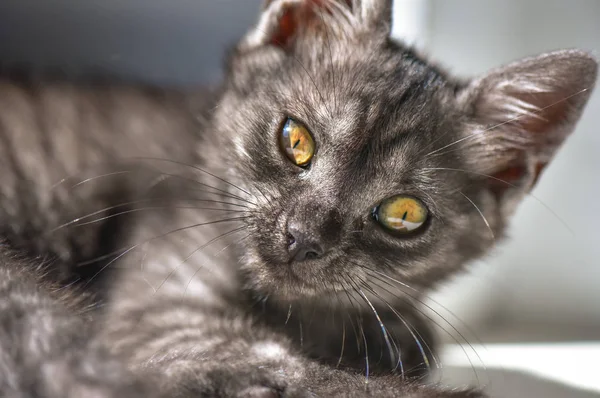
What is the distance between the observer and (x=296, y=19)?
1390mm

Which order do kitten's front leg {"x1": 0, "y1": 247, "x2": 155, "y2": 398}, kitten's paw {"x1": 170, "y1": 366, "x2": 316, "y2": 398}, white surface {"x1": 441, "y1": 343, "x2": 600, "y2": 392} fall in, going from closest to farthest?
kitten's front leg {"x1": 0, "y1": 247, "x2": 155, "y2": 398}, kitten's paw {"x1": 170, "y1": 366, "x2": 316, "y2": 398}, white surface {"x1": 441, "y1": 343, "x2": 600, "y2": 392}

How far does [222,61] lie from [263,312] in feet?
2.02

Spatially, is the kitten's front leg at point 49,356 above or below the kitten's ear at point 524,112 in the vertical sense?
below

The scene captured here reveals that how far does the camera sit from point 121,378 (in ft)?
2.58

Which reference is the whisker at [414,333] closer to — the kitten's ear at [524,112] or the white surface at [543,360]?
the white surface at [543,360]

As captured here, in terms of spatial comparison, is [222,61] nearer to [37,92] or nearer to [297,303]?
[37,92]

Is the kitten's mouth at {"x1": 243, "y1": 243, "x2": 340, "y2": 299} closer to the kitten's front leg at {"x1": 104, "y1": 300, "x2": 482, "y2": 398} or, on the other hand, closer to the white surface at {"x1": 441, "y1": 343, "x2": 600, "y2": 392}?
the kitten's front leg at {"x1": 104, "y1": 300, "x2": 482, "y2": 398}

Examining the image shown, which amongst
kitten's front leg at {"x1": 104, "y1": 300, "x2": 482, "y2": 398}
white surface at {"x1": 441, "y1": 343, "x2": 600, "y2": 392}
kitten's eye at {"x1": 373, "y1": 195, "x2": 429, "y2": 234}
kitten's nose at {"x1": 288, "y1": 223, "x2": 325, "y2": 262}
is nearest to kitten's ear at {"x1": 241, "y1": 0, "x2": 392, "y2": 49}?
kitten's eye at {"x1": 373, "y1": 195, "x2": 429, "y2": 234}

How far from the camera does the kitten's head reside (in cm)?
111

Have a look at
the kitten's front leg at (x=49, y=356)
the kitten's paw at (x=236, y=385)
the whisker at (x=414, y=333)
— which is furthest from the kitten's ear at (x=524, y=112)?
the kitten's front leg at (x=49, y=356)

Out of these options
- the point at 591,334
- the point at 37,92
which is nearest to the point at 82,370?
the point at 37,92

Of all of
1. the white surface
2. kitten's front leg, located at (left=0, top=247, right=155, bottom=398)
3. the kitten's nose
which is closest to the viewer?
kitten's front leg, located at (left=0, top=247, right=155, bottom=398)

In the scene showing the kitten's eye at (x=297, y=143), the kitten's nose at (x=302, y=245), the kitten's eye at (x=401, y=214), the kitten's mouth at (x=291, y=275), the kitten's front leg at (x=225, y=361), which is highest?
the kitten's eye at (x=297, y=143)

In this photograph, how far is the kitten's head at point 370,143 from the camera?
3.63 ft
